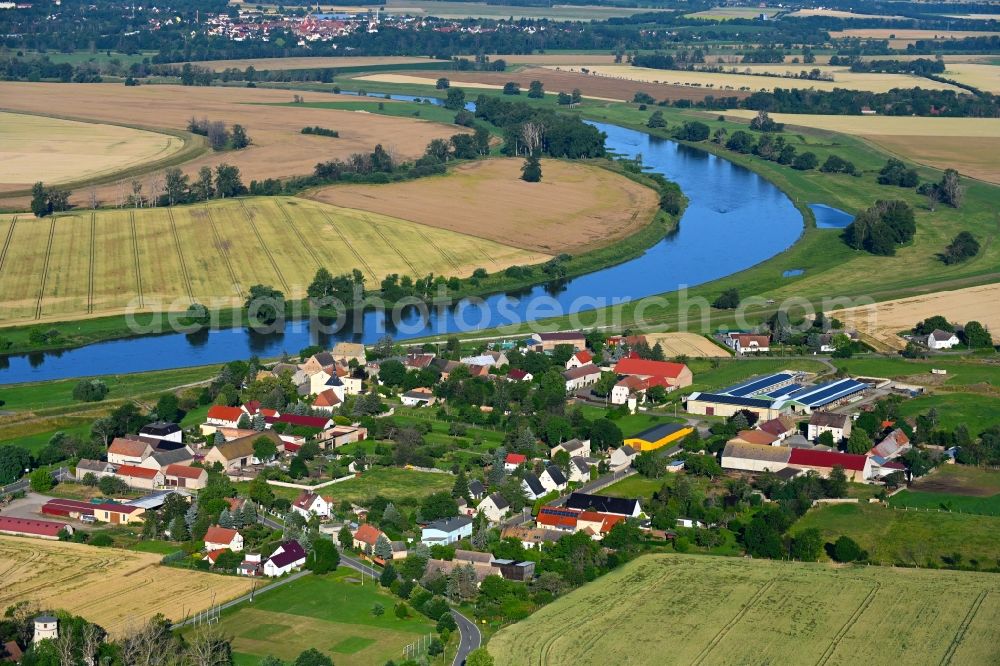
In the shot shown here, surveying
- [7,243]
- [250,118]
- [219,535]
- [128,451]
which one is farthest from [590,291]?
[250,118]

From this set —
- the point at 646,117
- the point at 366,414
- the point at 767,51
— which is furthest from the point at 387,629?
the point at 767,51

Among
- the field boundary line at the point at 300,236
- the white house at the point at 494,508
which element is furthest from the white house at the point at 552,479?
the field boundary line at the point at 300,236

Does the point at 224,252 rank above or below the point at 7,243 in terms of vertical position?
below

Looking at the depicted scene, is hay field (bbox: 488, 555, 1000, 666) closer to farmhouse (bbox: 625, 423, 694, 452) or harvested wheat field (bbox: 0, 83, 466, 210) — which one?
farmhouse (bbox: 625, 423, 694, 452)

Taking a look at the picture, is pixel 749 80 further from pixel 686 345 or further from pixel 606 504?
pixel 606 504

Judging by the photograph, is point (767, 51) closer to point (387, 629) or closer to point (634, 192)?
point (634, 192)

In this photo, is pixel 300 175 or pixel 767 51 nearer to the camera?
pixel 300 175

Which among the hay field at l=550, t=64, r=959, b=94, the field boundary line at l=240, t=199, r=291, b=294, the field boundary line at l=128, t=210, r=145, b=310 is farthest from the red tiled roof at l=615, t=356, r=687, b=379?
the hay field at l=550, t=64, r=959, b=94
